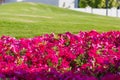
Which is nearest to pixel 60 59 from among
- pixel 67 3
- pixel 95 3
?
pixel 95 3

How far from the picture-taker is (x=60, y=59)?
6430 millimetres

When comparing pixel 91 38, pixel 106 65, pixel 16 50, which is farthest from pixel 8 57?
pixel 91 38

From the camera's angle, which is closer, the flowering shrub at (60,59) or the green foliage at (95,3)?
the flowering shrub at (60,59)

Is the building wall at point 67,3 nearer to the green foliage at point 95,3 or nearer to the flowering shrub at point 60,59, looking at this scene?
the green foliage at point 95,3

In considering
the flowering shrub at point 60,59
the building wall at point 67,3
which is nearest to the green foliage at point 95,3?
the building wall at point 67,3

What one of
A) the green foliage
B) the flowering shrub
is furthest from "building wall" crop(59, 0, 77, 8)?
the flowering shrub

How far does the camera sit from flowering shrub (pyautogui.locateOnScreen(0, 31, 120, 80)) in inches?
206

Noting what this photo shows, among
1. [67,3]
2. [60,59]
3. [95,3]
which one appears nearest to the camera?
[60,59]

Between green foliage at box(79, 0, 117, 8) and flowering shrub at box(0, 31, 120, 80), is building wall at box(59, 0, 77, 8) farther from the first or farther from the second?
flowering shrub at box(0, 31, 120, 80)

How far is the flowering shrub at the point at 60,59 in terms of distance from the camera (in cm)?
523

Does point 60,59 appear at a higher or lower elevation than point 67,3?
higher

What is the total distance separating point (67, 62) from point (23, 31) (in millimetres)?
7403

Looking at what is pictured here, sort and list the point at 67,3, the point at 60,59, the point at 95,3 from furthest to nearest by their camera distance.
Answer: the point at 67,3
the point at 95,3
the point at 60,59

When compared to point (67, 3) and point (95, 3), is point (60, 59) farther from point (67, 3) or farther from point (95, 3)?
point (67, 3)
